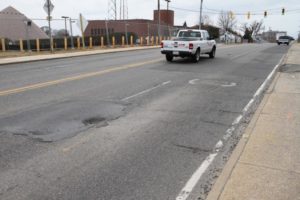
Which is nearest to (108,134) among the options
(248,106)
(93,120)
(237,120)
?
(93,120)

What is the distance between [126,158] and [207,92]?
6.03 metres

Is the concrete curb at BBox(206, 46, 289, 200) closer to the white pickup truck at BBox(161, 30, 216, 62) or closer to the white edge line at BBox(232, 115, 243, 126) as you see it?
the white edge line at BBox(232, 115, 243, 126)

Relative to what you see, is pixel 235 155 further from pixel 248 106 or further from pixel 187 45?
pixel 187 45

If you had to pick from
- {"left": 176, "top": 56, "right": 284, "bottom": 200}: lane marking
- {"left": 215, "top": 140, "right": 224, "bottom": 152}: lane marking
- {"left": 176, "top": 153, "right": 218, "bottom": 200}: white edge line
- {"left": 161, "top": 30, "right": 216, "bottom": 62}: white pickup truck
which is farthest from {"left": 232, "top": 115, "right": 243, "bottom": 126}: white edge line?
{"left": 161, "top": 30, "right": 216, "bottom": 62}: white pickup truck

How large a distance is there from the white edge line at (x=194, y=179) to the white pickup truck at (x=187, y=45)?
14.6 m

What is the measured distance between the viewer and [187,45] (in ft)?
64.0

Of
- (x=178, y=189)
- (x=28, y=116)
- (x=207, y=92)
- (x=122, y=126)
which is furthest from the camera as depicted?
(x=207, y=92)

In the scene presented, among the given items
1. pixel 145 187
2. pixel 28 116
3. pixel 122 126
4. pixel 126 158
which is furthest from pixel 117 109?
pixel 145 187

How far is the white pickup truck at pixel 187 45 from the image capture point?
19.6m

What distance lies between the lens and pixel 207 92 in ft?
35.4

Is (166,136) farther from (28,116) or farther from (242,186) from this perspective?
(28,116)

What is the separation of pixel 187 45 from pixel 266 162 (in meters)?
15.0

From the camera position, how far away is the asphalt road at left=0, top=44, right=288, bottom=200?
4367 mm

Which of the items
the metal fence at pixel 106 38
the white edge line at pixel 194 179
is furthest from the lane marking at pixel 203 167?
the metal fence at pixel 106 38
